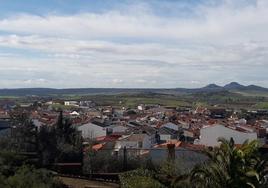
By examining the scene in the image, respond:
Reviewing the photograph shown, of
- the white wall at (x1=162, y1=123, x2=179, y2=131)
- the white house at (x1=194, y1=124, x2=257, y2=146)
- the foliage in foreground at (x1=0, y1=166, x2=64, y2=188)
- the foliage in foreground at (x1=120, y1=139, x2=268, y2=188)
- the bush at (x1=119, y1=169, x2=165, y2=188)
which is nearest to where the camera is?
the foliage in foreground at (x1=0, y1=166, x2=64, y2=188)

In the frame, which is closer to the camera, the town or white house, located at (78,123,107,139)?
the town

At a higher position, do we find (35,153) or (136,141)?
(35,153)

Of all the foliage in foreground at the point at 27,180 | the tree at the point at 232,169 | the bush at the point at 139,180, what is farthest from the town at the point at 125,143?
the foliage in foreground at the point at 27,180

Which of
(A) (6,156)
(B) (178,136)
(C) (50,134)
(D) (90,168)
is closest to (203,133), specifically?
(B) (178,136)

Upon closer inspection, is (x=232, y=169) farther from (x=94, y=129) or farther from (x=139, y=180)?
(x=94, y=129)

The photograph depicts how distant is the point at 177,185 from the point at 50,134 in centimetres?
2674

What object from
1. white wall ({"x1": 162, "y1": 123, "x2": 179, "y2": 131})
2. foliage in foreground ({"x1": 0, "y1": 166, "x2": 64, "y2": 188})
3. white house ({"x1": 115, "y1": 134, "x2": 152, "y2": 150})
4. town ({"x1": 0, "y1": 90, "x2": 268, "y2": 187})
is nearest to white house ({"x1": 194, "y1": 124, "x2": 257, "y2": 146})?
town ({"x1": 0, "y1": 90, "x2": 268, "y2": 187})

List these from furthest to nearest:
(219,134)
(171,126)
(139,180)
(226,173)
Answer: (171,126), (219,134), (226,173), (139,180)

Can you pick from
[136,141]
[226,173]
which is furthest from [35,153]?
[136,141]

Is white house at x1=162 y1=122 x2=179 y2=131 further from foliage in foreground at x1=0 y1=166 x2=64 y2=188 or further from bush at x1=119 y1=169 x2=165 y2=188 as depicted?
foliage in foreground at x1=0 y1=166 x2=64 y2=188

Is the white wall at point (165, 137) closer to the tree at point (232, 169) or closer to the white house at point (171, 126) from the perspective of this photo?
the white house at point (171, 126)

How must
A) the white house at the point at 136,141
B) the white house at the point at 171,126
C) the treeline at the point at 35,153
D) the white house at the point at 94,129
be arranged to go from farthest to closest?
the white house at the point at 171,126 → the white house at the point at 94,129 → the white house at the point at 136,141 → the treeline at the point at 35,153

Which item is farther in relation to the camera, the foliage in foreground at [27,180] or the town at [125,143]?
the town at [125,143]

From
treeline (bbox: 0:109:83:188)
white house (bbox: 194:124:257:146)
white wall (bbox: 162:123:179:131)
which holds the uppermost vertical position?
treeline (bbox: 0:109:83:188)
